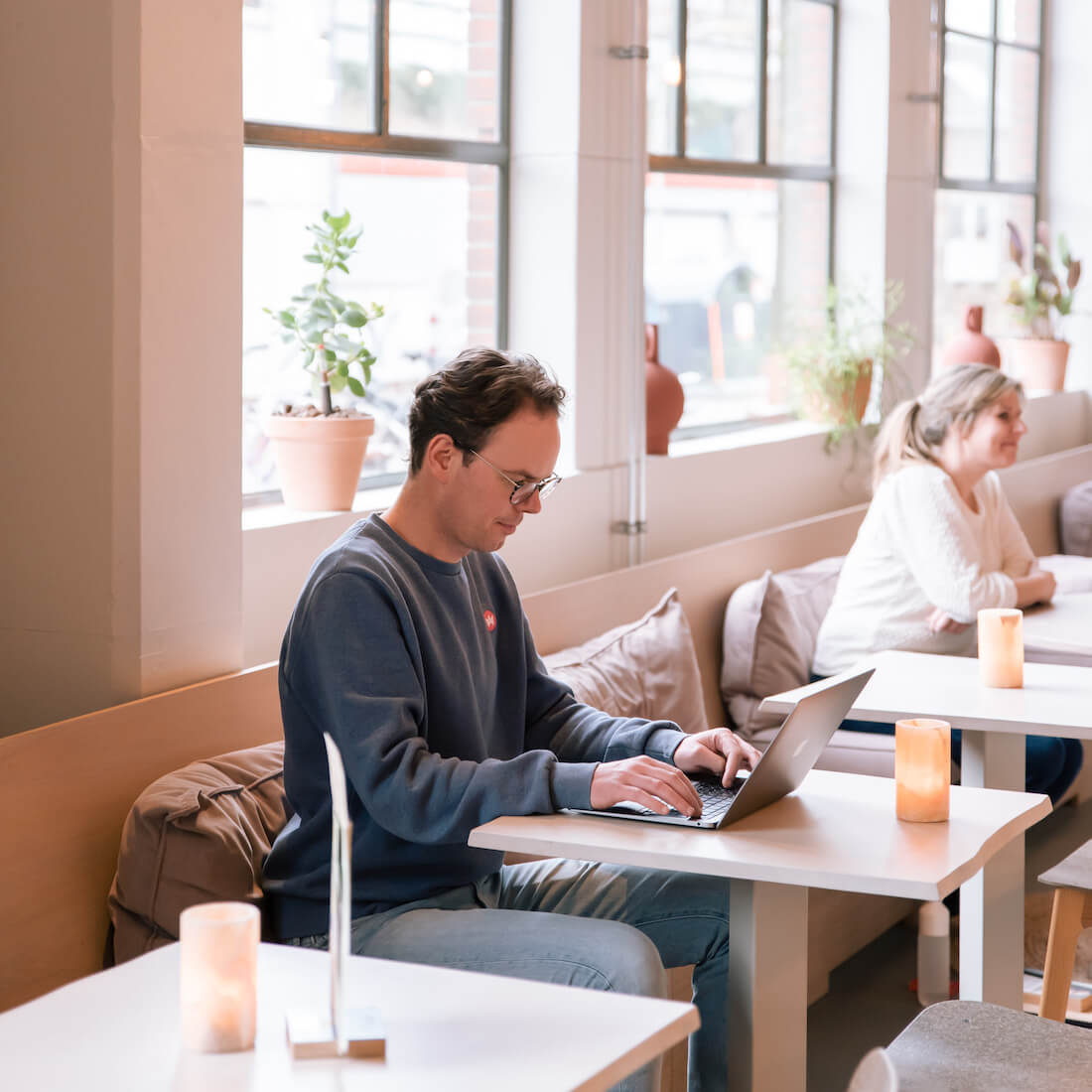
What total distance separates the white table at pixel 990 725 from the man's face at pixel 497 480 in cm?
49

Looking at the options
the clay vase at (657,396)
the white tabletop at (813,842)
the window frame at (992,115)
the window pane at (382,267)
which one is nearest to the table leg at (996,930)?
the white tabletop at (813,842)

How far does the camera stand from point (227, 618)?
2.75m

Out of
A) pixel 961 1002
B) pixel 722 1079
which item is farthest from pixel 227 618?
pixel 961 1002

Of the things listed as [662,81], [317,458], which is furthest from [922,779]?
[662,81]

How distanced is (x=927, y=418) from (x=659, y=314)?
1343mm

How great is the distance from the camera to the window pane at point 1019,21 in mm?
7234

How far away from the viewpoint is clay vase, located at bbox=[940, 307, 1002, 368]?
5.81 m

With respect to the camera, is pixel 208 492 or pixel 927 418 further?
pixel 927 418

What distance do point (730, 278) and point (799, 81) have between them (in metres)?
0.80

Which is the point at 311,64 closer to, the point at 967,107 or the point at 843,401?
the point at 843,401

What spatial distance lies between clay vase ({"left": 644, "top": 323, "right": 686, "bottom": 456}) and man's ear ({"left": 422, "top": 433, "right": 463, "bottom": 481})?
211 centimetres

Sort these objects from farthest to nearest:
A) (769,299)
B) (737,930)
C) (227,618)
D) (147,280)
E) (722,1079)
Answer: (769,299), (227,618), (147,280), (722,1079), (737,930)

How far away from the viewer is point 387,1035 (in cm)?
147

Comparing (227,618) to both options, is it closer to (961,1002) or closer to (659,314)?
(961,1002)
